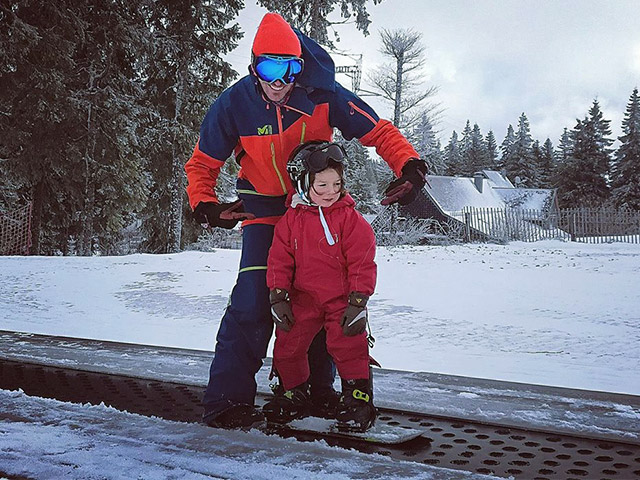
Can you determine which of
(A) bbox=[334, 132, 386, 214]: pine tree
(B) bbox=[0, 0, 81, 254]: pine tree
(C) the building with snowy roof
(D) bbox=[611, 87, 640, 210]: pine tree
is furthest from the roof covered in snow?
(B) bbox=[0, 0, 81, 254]: pine tree

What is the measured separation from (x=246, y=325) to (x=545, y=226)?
1799cm

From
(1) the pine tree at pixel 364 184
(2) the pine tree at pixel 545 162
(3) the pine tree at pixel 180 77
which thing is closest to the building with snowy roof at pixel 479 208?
(1) the pine tree at pixel 364 184

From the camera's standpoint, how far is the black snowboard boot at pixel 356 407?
6.05 ft

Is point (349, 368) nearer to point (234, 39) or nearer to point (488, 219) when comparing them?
point (234, 39)

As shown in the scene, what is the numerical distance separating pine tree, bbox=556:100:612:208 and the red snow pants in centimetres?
4054

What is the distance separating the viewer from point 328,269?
1945 millimetres

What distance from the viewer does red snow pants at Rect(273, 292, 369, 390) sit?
1928 mm

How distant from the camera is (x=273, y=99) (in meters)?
2.04

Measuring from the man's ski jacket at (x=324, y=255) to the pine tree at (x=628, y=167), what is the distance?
37.8 m

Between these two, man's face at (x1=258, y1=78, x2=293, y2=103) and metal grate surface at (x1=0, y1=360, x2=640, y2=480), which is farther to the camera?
man's face at (x1=258, y1=78, x2=293, y2=103)

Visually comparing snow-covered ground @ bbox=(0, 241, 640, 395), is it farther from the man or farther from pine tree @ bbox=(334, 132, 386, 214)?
pine tree @ bbox=(334, 132, 386, 214)

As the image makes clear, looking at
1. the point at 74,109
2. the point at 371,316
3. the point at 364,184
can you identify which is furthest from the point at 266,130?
the point at 364,184

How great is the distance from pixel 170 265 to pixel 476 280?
5.08m

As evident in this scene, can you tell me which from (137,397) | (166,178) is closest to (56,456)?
(137,397)
